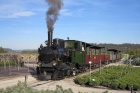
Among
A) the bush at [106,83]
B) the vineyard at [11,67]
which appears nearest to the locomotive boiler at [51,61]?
the bush at [106,83]

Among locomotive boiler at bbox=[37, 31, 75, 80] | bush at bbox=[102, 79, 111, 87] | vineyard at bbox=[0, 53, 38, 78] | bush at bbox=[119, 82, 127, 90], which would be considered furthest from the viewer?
vineyard at bbox=[0, 53, 38, 78]

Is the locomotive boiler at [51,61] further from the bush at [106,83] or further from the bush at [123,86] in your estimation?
the bush at [123,86]

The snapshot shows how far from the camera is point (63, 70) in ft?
83.6

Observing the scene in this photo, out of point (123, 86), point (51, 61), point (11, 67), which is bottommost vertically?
point (123, 86)

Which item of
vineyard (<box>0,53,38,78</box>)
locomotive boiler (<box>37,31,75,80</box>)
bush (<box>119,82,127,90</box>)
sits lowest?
bush (<box>119,82,127,90</box>)

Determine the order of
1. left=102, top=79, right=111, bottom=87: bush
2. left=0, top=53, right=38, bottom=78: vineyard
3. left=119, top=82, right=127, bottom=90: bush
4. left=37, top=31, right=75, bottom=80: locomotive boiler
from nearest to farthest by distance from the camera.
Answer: left=119, top=82, right=127, bottom=90: bush < left=102, top=79, right=111, bottom=87: bush < left=37, top=31, right=75, bottom=80: locomotive boiler < left=0, top=53, right=38, bottom=78: vineyard

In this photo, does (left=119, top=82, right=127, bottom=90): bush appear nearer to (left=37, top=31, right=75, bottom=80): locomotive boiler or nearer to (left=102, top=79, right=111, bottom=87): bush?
(left=102, top=79, right=111, bottom=87): bush

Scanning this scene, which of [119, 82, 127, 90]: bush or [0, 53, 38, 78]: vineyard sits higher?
[0, 53, 38, 78]: vineyard

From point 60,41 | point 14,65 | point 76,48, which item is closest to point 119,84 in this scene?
point 60,41

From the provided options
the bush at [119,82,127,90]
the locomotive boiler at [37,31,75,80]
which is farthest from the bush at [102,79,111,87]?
the locomotive boiler at [37,31,75,80]

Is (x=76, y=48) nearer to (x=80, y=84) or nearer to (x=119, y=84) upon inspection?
(x=80, y=84)

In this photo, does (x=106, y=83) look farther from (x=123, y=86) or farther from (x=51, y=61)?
(x=51, y=61)

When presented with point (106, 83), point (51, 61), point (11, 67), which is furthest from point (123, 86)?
point (11, 67)

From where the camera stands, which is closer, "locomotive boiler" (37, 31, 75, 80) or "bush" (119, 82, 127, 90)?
"bush" (119, 82, 127, 90)
